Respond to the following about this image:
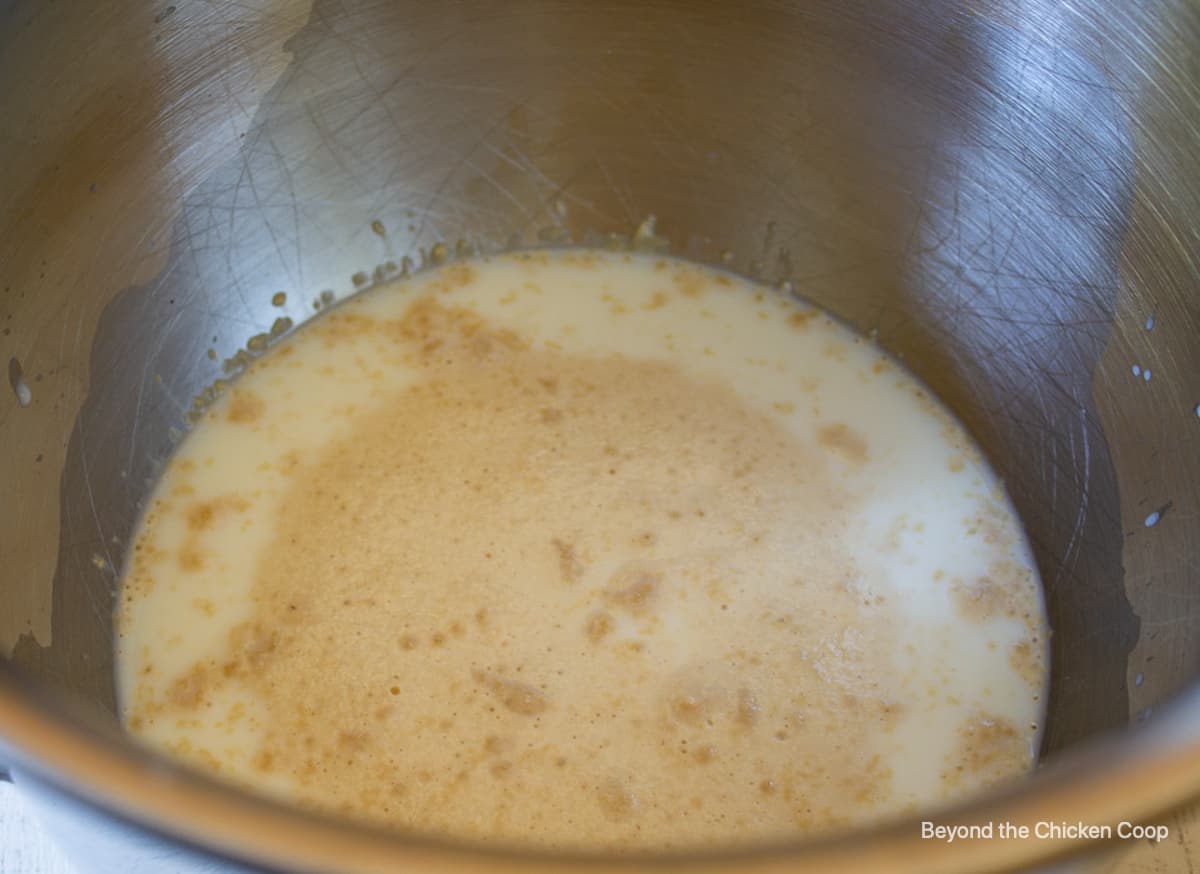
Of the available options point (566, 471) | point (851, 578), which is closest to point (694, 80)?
point (566, 471)

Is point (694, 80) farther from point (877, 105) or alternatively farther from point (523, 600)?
point (523, 600)

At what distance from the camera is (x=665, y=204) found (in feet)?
4.63

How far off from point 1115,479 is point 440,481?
0.66 meters

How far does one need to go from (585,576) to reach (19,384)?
0.53m

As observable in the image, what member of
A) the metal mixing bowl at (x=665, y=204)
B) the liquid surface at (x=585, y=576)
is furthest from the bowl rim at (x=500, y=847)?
the liquid surface at (x=585, y=576)

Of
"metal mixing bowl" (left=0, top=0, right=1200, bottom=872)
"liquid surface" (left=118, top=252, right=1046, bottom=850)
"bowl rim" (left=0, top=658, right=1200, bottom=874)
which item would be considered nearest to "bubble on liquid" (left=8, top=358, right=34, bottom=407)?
"metal mixing bowl" (left=0, top=0, right=1200, bottom=872)

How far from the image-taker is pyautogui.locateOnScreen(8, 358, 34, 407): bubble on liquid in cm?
97

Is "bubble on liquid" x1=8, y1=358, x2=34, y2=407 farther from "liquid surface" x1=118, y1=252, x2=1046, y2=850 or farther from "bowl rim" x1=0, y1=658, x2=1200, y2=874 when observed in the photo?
"bowl rim" x1=0, y1=658, x2=1200, y2=874

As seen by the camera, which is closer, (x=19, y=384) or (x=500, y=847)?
(x=500, y=847)

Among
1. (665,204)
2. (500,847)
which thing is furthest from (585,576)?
(500,847)

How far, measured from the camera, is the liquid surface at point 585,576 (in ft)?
3.35

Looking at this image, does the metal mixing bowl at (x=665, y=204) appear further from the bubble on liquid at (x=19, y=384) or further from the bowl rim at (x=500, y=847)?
the bowl rim at (x=500, y=847)

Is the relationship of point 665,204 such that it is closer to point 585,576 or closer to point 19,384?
point 585,576

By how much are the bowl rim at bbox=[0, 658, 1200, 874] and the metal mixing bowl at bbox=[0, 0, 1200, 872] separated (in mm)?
196
